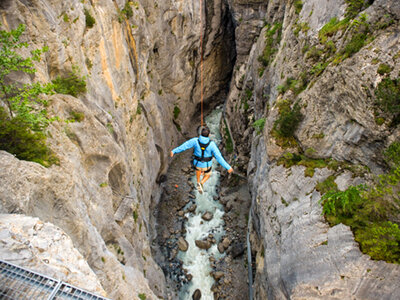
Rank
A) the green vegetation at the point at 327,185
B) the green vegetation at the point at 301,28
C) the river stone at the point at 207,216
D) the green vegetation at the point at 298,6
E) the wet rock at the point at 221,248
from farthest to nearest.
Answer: the river stone at the point at 207,216 → the wet rock at the point at 221,248 → the green vegetation at the point at 298,6 → the green vegetation at the point at 301,28 → the green vegetation at the point at 327,185

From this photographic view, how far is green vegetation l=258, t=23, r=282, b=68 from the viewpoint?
19.3 metres

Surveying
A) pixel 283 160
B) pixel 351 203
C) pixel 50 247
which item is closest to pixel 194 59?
pixel 283 160

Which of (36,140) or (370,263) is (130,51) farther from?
(370,263)

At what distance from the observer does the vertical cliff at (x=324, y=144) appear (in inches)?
276

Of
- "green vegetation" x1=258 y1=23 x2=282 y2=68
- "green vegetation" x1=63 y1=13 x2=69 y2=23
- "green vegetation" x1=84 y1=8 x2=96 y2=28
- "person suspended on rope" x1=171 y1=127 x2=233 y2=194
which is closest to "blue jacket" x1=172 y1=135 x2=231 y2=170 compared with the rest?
"person suspended on rope" x1=171 y1=127 x2=233 y2=194

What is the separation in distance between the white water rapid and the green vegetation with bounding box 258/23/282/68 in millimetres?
11830

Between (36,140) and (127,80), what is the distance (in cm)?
1042

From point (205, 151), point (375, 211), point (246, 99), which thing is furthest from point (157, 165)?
point (375, 211)

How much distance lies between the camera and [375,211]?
6750mm

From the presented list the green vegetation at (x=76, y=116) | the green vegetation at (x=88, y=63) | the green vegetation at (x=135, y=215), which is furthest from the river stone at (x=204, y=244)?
the green vegetation at (x=88, y=63)

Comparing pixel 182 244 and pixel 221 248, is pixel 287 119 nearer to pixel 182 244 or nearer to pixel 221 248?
pixel 221 248

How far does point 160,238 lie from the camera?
18.9 meters

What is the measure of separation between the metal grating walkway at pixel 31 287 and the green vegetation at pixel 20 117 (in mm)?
3396

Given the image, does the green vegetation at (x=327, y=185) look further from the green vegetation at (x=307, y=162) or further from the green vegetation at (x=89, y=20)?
the green vegetation at (x=89, y=20)
